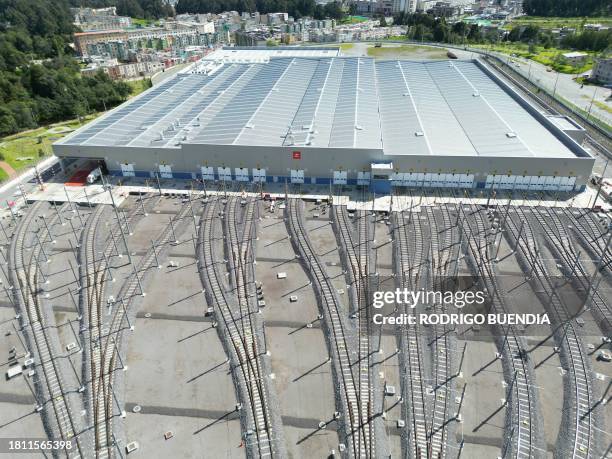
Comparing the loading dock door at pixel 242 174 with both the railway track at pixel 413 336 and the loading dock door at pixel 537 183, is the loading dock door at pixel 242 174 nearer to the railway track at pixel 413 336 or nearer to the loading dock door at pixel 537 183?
the railway track at pixel 413 336

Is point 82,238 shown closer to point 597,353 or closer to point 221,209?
point 221,209

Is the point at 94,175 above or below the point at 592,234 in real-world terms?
above

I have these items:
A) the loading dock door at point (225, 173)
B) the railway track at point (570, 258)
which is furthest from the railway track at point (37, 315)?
the railway track at point (570, 258)

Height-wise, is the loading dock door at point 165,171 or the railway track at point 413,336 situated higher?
the loading dock door at point 165,171

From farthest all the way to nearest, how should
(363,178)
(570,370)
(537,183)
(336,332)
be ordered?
(363,178) → (537,183) → (336,332) → (570,370)

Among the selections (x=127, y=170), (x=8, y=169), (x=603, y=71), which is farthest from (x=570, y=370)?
(x=603, y=71)

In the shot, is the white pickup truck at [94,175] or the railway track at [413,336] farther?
the white pickup truck at [94,175]

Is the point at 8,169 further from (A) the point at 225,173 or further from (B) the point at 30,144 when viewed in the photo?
(A) the point at 225,173
